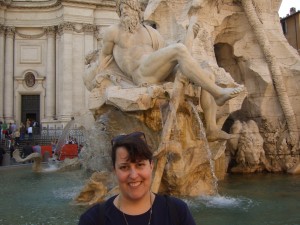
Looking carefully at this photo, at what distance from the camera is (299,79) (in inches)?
350

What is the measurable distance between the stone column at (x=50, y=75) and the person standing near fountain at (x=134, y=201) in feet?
93.7

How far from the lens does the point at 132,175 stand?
167 centimetres

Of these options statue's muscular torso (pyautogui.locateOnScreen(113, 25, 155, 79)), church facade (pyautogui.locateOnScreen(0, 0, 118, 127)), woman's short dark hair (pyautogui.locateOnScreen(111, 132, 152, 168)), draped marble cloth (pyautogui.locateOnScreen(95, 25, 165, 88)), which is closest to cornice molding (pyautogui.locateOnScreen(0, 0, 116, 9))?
church facade (pyautogui.locateOnScreen(0, 0, 118, 127))

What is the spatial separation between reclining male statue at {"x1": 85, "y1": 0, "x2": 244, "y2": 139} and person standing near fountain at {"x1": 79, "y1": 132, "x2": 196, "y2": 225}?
412 cm

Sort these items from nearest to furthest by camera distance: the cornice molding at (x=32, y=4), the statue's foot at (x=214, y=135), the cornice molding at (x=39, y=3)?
1. the statue's foot at (x=214, y=135)
2. the cornice molding at (x=39, y=3)
3. the cornice molding at (x=32, y=4)

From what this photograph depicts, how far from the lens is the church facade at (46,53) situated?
28.8 m

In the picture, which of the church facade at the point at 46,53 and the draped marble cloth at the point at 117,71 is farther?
the church facade at the point at 46,53

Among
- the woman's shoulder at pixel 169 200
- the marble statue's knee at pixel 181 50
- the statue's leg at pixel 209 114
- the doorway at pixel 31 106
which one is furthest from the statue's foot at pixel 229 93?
the doorway at pixel 31 106

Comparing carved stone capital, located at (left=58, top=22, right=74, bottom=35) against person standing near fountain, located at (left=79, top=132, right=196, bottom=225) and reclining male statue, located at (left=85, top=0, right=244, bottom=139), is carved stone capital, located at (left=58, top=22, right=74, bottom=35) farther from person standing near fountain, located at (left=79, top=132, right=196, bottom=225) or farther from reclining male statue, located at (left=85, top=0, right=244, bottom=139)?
person standing near fountain, located at (left=79, top=132, right=196, bottom=225)

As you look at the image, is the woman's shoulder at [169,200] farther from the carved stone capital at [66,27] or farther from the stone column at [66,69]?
the carved stone capital at [66,27]

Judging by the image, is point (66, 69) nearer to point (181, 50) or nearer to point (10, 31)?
point (10, 31)

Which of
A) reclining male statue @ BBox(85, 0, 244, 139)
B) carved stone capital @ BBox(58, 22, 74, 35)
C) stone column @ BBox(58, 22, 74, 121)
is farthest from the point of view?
carved stone capital @ BBox(58, 22, 74, 35)

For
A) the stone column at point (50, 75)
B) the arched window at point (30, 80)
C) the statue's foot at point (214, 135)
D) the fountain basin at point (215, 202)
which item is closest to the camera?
the fountain basin at point (215, 202)

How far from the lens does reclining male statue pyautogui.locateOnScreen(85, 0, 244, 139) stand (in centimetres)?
575
